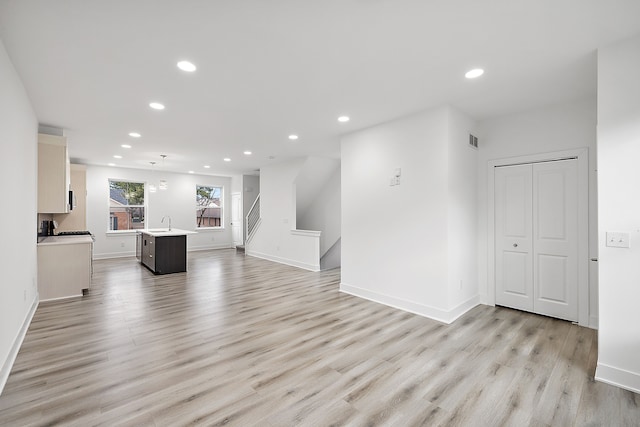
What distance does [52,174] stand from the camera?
4316 millimetres

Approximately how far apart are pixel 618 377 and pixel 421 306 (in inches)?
72.5

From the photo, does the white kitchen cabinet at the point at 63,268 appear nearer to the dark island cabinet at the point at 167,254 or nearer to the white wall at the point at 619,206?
the dark island cabinet at the point at 167,254

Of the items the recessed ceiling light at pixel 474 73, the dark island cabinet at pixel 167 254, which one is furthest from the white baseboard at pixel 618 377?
the dark island cabinet at pixel 167 254

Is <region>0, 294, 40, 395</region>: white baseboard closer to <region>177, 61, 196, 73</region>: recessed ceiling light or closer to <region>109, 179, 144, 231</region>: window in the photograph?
<region>177, 61, 196, 73</region>: recessed ceiling light

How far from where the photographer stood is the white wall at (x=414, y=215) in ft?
11.9

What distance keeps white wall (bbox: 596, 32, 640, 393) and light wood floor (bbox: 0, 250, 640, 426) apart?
11.9 inches

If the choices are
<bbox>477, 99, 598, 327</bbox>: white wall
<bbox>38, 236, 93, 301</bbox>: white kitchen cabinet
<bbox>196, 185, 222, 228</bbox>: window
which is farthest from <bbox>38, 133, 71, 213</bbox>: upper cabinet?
<bbox>477, 99, 598, 327</bbox>: white wall

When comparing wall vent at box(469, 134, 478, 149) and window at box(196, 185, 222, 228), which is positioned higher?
wall vent at box(469, 134, 478, 149)

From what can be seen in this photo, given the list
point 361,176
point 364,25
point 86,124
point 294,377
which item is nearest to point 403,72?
point 364,25

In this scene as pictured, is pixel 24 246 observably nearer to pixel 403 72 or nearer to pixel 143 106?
pixel 143 106

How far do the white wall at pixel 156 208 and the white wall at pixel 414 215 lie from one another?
7.38m

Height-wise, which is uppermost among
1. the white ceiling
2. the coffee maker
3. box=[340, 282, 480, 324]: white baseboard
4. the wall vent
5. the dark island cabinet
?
the white ceiling

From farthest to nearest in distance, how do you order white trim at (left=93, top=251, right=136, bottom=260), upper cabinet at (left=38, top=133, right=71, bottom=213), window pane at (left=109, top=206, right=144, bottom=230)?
window pane at (left=109, top=206, right=144, bottom=230) → white trim at (left=93, top=251, right=136, bottom=260) → upper cabinet at (left=38, top=133, right=71, bottom=213)

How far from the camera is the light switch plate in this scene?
2.24m
